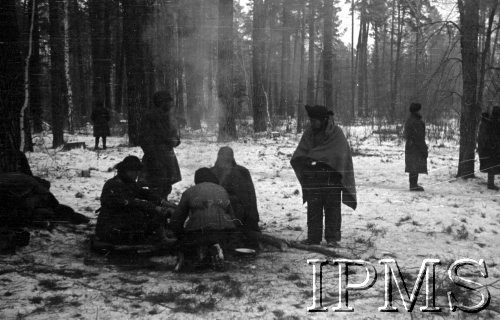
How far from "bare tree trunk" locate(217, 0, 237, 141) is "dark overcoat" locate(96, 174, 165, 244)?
32.2ft

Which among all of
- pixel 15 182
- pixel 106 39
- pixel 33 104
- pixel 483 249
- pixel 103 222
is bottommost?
pixel 483 249

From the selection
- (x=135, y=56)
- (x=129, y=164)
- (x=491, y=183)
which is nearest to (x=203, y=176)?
(x=129, y=164)

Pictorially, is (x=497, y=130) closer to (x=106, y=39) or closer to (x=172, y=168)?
(x=172, y=168)

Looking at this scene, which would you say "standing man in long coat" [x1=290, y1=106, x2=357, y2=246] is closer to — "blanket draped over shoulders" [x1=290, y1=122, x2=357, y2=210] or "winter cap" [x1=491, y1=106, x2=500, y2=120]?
"blanket draped over shoulders" [x1=290, y1=122, x2=357, y2=210]

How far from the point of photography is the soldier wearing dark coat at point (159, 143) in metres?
7.32

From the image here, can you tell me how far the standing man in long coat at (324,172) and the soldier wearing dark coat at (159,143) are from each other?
2253mm

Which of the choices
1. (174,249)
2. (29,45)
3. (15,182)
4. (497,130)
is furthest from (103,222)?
(497,130)

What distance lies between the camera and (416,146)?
9547 millimetres

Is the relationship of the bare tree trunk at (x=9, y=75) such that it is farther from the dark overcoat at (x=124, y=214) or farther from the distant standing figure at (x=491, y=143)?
the distant standing figure at (x=491, y=143)

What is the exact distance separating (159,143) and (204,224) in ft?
8.69

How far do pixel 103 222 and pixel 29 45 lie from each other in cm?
407

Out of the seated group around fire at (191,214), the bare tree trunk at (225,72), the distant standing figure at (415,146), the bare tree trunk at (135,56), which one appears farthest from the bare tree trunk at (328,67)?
the seated group around fire at (191,214)

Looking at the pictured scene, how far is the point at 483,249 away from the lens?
19.8 feet

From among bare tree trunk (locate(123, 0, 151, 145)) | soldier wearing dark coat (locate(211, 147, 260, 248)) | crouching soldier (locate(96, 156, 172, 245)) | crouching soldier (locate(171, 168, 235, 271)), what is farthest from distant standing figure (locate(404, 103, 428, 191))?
bare tree trunk (locate(123, 0, 151, 145))
